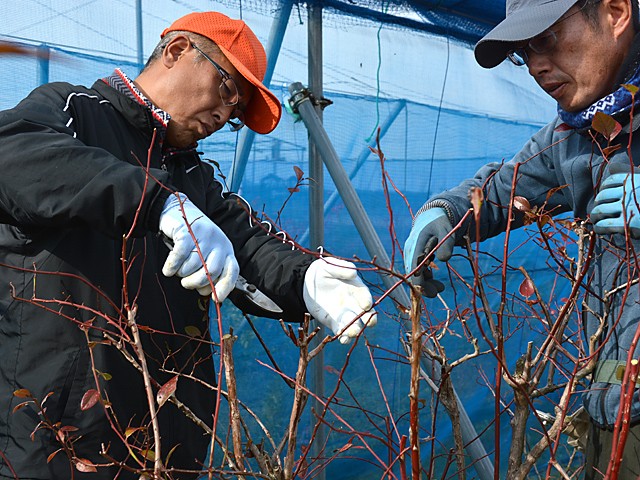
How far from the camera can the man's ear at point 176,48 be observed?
6.38 ft

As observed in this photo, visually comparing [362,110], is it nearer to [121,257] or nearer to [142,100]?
[142,100]

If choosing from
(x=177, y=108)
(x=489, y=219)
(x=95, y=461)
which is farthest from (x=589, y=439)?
(x=177, y=108)

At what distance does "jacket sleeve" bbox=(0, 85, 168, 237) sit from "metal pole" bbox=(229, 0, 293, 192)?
64.3 inches

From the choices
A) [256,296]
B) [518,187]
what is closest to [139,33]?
[256,296]

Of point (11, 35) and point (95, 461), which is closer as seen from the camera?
point (95, 461)

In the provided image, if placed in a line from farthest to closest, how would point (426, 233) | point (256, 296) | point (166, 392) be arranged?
point (256, 296) → point (426, 233) → point (166, 392)

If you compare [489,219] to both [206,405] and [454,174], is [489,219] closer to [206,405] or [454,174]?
[206,405]

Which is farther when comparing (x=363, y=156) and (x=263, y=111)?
(x=363, y=156)

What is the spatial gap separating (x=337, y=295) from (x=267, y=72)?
170 cm

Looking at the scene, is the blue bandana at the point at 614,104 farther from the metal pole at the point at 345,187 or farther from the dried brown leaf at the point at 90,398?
the metal pole at the point at 345,187

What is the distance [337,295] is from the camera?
182cm

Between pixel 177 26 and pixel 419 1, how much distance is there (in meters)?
1.97

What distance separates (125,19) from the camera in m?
2.93

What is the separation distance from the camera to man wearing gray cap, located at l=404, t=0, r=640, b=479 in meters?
1.51
